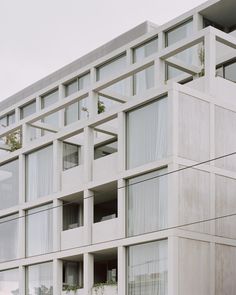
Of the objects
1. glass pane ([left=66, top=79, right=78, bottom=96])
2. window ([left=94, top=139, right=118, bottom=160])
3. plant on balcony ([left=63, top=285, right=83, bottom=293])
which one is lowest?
plant on balcony ([left=63, top=285, right=83, bottom=293])

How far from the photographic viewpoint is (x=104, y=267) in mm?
35969

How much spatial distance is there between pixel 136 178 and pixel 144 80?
26.3 ft

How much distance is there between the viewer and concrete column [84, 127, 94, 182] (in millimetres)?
33344

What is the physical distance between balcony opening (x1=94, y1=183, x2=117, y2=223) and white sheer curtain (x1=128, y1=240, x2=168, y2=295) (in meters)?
3.00

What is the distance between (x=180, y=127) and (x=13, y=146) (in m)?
12.5

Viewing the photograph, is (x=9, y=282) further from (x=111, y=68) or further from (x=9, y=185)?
(x=111, y=68)

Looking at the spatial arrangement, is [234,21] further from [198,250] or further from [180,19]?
[198,250]

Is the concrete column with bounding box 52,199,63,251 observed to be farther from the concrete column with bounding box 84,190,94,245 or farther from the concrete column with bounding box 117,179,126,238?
the concrete column with bounding box 117,179,126,238

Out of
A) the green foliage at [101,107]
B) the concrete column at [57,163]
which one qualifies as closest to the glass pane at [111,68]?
the green foliage at [101,107]

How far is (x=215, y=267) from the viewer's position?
2914 centimetres

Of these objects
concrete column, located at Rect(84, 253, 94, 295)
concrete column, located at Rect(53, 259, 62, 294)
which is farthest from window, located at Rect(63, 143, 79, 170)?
concrete column, located at Rect(84, 253, 94, 295)

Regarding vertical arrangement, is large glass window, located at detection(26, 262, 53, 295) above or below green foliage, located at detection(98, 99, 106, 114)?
below

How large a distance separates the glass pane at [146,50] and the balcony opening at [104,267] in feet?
29.6

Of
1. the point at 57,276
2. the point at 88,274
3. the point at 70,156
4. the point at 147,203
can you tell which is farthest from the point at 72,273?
the point at 147,203
